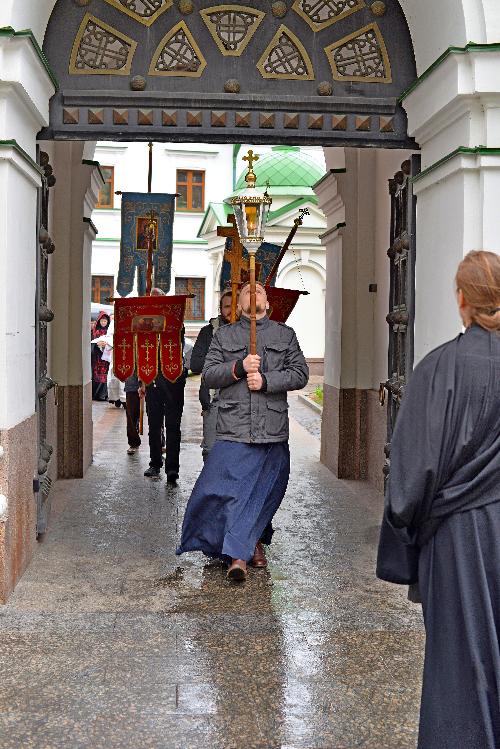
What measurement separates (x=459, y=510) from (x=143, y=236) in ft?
26.5

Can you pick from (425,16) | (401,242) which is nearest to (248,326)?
(401,242)

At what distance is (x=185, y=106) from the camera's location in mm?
6156

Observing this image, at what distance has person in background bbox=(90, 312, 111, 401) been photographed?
66.1 ft

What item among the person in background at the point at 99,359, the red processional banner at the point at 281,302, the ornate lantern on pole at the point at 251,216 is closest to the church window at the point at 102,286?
the person in background at the point at 99,359

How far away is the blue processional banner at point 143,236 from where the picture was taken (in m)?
10.7

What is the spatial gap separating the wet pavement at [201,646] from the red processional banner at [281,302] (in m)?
1.95

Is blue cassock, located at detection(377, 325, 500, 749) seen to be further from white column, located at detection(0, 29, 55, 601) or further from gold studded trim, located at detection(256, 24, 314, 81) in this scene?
gold studded trim, located at detection(256, 24, 314, 81)

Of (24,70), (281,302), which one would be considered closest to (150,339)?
(281,302)

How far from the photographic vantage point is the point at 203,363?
7770 millimetres

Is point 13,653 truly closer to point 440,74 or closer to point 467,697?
point 467,697

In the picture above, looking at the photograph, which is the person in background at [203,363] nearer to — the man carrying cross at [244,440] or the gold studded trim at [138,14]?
the man carrying cross at [244,440]

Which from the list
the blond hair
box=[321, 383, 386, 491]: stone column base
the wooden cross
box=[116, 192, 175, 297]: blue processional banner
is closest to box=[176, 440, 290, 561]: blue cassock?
the wooden cross

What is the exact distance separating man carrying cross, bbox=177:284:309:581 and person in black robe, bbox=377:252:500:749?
2.96 meters

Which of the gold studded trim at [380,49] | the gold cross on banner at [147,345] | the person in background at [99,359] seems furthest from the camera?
the person in background at [99,359]
